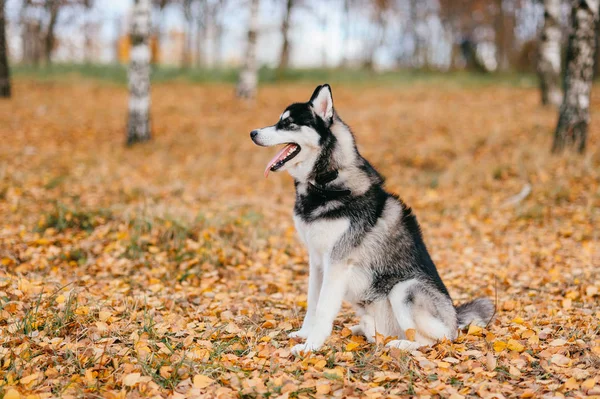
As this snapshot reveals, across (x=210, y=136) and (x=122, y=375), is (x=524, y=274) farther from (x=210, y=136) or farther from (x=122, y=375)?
(x=210, y=136)

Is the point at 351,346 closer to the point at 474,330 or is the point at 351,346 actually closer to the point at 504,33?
the point at 474,330

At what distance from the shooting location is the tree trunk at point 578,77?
1000 cm

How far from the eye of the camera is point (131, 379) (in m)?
3.63

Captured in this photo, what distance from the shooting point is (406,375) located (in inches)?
152

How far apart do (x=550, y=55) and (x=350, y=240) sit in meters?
13.8

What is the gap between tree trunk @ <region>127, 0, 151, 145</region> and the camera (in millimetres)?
12461

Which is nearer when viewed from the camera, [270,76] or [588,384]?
[588,384]

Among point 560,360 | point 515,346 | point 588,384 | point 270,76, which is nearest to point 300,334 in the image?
point 515,346

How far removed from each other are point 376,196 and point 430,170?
7.28m

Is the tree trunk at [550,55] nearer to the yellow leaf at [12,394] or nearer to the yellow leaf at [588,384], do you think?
the yellow leaf at [588,384]

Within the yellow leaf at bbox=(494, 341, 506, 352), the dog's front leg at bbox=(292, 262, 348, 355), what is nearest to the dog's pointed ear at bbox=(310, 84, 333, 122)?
the dog's front leg at bbox=(292, 262, 348, 355)

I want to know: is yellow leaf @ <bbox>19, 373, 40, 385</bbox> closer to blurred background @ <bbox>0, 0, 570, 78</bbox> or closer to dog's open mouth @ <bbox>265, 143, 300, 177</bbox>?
dog's open mouth @ <bbox>265, 143, 300, 177</bbox>

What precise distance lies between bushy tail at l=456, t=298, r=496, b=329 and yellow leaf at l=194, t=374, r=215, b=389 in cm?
231

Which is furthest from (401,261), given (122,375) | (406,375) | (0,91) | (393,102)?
(0,91)
